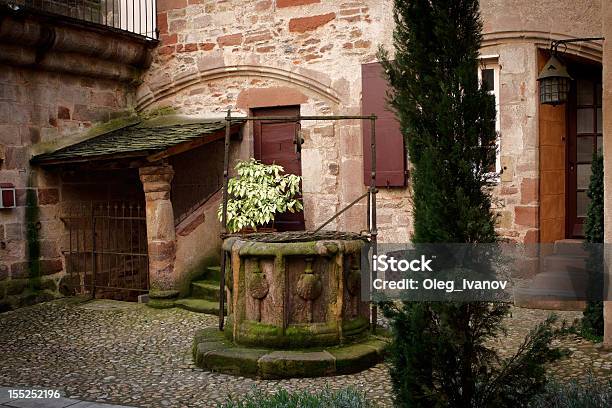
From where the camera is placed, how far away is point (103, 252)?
→ 8.90 m

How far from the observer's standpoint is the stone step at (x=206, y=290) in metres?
8.08

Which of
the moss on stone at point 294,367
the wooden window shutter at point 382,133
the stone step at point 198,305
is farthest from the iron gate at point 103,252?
the moss on stone at point 294,367

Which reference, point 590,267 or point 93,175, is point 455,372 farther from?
point 93,175

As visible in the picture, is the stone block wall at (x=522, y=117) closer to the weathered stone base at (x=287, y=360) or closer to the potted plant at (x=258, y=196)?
the potted plant at (x=258, y=196)

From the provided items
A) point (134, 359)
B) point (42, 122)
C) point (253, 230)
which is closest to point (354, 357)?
point (134, 359)

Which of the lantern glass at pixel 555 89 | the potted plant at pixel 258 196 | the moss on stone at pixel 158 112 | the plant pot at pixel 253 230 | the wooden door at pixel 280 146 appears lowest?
the plant pot at pixel 253 230

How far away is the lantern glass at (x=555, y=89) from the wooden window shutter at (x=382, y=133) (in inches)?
67.6

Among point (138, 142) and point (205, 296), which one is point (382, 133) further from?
point (138, 142)

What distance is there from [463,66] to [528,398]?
160 centimetres

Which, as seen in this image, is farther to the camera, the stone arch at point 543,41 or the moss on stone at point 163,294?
the moss on stone at point 163,294

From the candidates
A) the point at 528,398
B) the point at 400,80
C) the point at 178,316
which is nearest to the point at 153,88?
the point at 178,316

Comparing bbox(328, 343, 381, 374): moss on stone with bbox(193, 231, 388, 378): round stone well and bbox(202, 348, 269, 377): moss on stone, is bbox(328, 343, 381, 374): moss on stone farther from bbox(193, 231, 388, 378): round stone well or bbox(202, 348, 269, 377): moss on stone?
bbox(202, 348, 269, 377): moss on stone

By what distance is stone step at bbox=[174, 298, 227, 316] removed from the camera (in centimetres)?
768

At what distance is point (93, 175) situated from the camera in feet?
30.9
